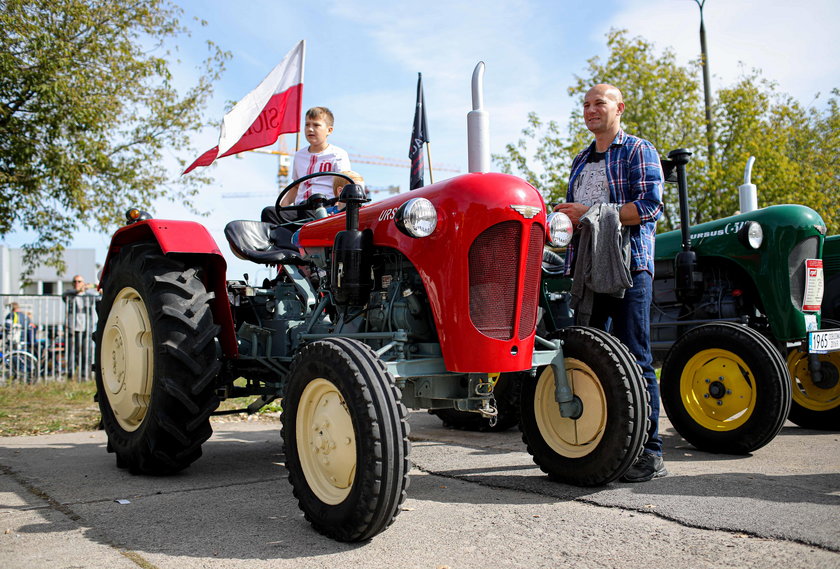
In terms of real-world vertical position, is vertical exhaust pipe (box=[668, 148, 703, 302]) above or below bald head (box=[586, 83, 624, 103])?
below

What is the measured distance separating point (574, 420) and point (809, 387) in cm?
314

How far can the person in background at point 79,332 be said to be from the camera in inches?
412

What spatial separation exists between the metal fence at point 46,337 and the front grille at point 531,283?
29.5ft

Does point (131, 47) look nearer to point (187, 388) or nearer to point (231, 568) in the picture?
point (187, 388)

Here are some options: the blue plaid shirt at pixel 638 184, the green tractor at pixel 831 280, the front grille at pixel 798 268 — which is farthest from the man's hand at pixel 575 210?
the green tractor at pixel 831 280

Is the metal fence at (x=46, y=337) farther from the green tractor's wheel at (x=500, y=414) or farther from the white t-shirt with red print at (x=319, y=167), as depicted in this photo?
the green tractor's wheel at (x=500, y=414)

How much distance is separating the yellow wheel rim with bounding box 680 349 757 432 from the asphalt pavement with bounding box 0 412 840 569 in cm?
A: 26

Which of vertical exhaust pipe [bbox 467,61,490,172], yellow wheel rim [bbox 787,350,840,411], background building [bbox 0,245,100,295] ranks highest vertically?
background building [bbox 0,245,100,295]

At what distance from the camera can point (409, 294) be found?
310 cm

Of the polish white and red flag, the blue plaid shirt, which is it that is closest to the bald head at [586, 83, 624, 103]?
the blue plaid shirt

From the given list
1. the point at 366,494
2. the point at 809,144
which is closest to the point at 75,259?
the point at 809,144

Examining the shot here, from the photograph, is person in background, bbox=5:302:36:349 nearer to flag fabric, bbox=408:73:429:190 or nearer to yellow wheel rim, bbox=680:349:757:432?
flag fabric, bbox=408:73:429:190

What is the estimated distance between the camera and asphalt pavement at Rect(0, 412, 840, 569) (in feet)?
7.80

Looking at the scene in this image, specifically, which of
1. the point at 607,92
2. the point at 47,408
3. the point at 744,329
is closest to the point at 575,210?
the point at 607,92
